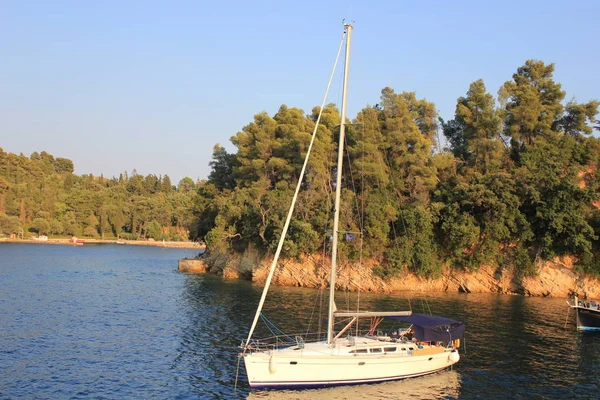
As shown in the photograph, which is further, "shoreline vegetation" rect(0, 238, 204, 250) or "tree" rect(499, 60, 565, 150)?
"shoreline vegetation" rect(0, 238, 204, 250)

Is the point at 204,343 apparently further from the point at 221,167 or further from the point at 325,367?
the point at 221,167

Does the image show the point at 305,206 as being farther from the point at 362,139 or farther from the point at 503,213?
the point at 503,213

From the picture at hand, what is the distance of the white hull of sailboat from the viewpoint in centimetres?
2409

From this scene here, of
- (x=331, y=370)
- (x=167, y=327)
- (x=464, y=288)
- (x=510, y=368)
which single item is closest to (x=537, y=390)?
→ (x=510, y=368)

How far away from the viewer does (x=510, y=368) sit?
29688 millimetres

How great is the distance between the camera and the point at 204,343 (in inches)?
1319

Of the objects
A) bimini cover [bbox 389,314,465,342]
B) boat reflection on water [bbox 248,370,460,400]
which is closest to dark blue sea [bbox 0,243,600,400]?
boat reflection on water [bbox 248,370,460,400]

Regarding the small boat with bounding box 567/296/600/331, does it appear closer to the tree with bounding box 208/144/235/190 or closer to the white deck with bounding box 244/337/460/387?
the white deck with bounding box 244/337/460/387

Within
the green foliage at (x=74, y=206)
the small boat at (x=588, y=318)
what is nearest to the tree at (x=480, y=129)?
the small boat at (x=588, y=318)

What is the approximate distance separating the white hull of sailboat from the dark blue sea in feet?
1.65

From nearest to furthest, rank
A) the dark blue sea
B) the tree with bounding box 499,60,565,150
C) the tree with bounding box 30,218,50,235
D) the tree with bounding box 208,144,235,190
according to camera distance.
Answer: the dark blue sea, the tree with bounding box 499,60,565,150, the tree with bounding box 208,144,235,190, the tree with bounding box 30,218,50,235

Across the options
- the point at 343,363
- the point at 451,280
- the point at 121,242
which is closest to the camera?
the point at 343,363

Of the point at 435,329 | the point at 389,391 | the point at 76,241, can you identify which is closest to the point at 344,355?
the point at 389,391

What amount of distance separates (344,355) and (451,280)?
4014cm
